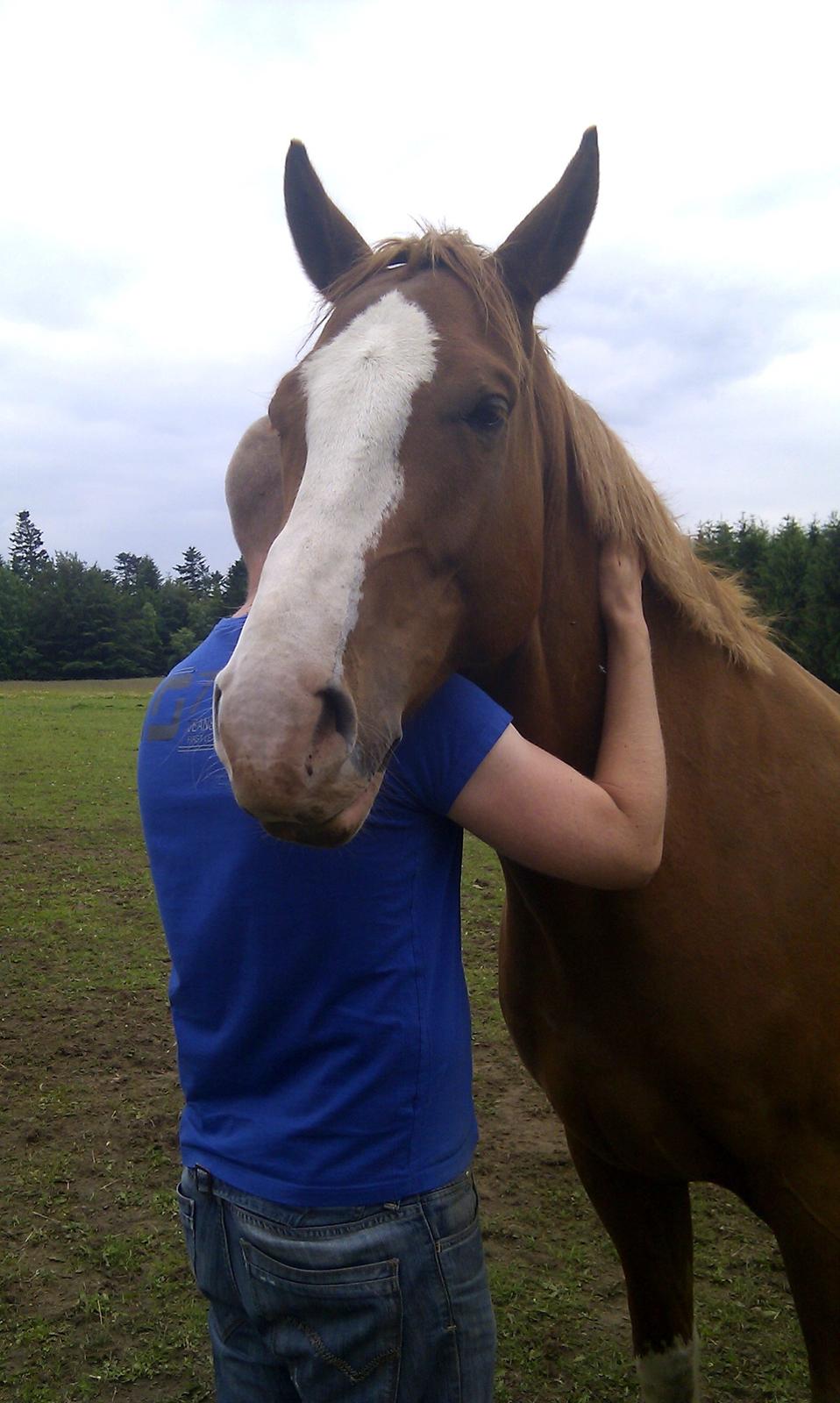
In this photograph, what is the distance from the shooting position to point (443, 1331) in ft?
4.59

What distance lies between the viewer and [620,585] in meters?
1.93

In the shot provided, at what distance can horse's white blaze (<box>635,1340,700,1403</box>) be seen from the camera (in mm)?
2498

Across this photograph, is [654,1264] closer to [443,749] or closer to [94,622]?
[443,749]

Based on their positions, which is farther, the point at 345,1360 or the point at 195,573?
the point at 195,573

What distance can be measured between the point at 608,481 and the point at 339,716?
1079mm

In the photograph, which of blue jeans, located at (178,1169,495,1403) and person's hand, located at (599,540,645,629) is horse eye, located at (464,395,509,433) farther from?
blue jeans, located at (178,1169,495,1403)

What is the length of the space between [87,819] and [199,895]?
934cm

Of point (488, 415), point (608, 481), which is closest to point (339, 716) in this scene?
point (488, 415)

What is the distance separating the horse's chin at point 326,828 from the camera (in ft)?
3.78

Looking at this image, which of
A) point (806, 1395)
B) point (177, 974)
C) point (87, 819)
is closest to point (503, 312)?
point (177, 974)

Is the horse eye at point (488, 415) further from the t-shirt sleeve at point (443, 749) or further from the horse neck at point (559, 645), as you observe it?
the t-shirt sleeve at point (443, 749)

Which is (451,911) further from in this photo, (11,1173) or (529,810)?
(11,1173)

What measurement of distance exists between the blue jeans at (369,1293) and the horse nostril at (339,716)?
735 mm

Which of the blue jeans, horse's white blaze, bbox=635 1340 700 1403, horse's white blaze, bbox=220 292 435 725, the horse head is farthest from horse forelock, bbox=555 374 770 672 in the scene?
horse's white blaze, bbox=635 1340 700 1403
